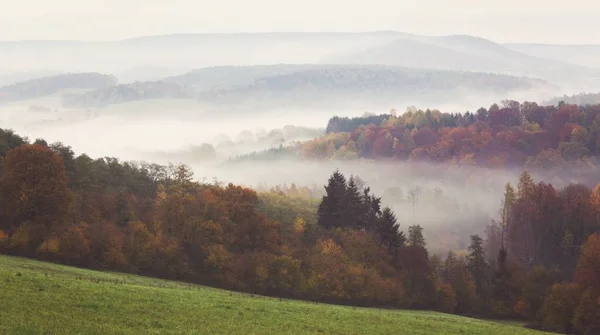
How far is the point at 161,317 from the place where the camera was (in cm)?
3566

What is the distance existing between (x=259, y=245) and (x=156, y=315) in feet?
209

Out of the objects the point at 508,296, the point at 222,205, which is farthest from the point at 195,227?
the point at 508,296

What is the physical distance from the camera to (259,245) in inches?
3917

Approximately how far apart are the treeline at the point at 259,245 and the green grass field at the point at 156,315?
32061 millimetres

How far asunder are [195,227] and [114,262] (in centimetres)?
1919

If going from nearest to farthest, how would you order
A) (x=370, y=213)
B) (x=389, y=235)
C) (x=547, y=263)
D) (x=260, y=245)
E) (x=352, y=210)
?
(x=260, y=245), (x=389, y=235), (x=352, y=210), (x=370, y=213), (x=547, y=263)

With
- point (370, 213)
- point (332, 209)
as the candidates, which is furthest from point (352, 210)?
Answer: point (370, 213)

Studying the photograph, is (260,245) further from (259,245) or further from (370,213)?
(370,213)

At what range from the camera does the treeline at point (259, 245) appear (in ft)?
244

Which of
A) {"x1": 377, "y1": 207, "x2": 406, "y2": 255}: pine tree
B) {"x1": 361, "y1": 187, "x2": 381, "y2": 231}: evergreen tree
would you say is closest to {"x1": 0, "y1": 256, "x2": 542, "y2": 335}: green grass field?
{"x1": 377, "y1": 207, "x2": 406, "y2": 255}: pine tree

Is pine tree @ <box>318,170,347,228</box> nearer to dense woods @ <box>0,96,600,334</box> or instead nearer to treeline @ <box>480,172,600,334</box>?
dense woods @ <box>0,96,600,334</box>

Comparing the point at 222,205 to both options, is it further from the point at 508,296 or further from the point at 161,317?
the point at 161,317

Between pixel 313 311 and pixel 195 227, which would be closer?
pixel 313 311

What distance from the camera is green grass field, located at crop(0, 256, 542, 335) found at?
31.1 meters
